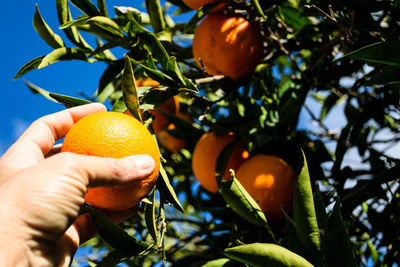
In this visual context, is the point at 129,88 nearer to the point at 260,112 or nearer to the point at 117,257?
the point at 117,257

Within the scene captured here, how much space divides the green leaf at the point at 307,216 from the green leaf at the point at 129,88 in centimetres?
39

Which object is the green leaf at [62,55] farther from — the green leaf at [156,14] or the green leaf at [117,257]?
the green leaf at [117,257]

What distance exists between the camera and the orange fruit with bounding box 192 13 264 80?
48.8 inches

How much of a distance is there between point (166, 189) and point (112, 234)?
170mm

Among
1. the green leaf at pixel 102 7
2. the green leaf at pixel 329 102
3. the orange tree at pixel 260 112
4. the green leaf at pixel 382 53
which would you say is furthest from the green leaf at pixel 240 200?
the green leaf at pixel 329 102

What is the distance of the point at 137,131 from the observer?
80cm

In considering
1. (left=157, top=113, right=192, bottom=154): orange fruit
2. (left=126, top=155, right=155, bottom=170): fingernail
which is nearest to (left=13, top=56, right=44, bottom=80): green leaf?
(left=126, top=155, right=155, bottom=170): fingernail

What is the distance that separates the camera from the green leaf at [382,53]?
731 mm

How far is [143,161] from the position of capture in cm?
76

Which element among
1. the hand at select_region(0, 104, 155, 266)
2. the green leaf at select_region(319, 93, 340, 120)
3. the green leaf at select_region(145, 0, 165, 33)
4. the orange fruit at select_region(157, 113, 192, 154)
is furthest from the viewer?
the orange fruit at select_region(157, 113, 192, 154)

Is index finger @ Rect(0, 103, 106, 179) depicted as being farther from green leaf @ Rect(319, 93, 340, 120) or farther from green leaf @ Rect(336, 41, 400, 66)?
green leaf @ Rect(319, 93, 340, 120)

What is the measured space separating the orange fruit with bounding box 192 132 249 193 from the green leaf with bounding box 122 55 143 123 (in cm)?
56

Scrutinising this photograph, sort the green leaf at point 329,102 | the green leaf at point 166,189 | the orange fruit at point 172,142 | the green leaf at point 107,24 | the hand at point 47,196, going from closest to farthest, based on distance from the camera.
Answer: the hand at point 47,196 → the green leaf at point 166,189 → the green leaf at point 107,24 → the green leaf at point 329,102 → the orange fruit at point 172,142

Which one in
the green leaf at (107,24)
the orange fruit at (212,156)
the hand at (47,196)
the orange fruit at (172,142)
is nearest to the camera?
the hand at (47,196)
